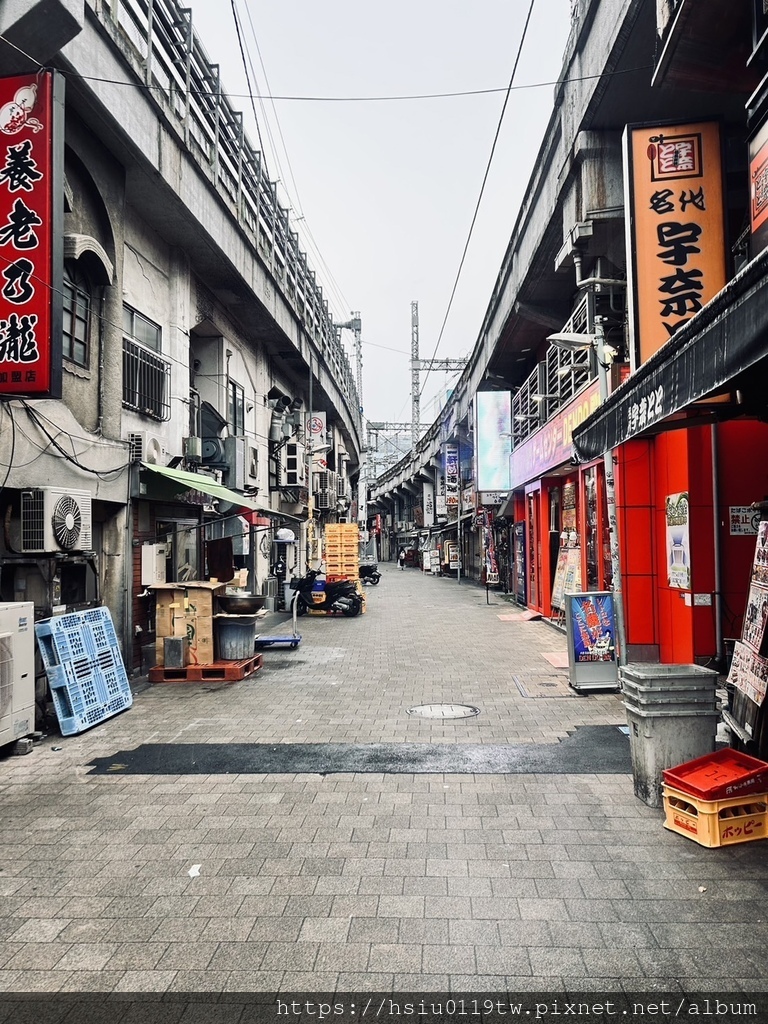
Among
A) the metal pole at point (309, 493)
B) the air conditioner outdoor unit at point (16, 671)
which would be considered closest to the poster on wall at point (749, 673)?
the air conditioner outdoor unit at point (16, 671)

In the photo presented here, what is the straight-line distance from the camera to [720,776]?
4488 millimetres

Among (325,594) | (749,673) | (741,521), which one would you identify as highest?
(741,521)

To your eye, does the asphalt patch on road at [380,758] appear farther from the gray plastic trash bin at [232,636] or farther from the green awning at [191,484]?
the green awning at [191,484]

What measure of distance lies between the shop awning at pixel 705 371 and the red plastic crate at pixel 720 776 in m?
2.35

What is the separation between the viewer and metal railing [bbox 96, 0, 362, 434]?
10344mm

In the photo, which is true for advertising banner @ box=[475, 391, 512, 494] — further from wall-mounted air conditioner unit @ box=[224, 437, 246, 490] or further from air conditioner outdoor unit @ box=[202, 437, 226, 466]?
air conditioner outdoor unit @ box=[202, 437, 226, 466]

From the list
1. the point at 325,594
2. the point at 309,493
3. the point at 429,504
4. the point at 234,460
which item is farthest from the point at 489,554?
the point at 429,504

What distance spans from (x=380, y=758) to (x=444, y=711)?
192 centimetres

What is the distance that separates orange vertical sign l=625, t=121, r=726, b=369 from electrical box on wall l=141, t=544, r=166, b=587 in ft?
25.7

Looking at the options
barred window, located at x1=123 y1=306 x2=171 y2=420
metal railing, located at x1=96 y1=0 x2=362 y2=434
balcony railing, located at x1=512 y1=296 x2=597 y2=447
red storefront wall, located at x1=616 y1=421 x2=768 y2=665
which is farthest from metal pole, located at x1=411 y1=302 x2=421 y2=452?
red storefront wall, located at x1=616 y1=421 x2=768 y2=665

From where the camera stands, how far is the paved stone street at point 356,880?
3223mm

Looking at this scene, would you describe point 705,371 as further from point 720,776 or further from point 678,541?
point 678,541

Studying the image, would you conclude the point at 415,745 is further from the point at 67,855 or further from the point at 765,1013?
the point at 765,1013

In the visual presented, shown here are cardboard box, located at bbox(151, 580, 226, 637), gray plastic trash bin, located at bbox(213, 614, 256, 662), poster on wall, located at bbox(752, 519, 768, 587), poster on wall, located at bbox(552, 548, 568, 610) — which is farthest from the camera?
poster on wall, located at bbox(552, 548, 568, 610)
